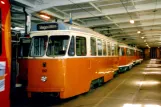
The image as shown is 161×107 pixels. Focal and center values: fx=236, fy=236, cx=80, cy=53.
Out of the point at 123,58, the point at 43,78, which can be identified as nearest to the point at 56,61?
the point at 43,78

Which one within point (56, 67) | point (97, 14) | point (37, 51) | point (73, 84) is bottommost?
point (73, 84)

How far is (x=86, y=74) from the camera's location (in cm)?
991

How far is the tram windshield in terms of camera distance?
28.7 feet

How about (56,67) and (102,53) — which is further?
(102,53)

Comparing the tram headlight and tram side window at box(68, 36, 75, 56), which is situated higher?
tram side window at box(68, 36, 75, 56)

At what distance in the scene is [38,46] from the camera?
30.0ft

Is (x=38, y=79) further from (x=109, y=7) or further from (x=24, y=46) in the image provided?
(x=109, y=7)

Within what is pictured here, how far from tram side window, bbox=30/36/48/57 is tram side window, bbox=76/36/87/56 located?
129cm

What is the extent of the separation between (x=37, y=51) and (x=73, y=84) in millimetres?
1878

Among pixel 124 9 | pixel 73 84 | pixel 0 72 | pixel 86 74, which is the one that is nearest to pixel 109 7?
pixel 124 9

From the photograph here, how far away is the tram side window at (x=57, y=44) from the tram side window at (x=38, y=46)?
24 centimetres

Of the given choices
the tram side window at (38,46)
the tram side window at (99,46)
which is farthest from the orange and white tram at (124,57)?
the tram side window at (38,46)

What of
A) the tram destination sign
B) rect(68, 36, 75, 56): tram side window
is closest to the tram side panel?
rect(68, 36, 75, 56): tram side window

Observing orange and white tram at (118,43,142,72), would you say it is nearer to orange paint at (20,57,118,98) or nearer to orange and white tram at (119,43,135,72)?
orange and white tram at (119,43,135,72)
